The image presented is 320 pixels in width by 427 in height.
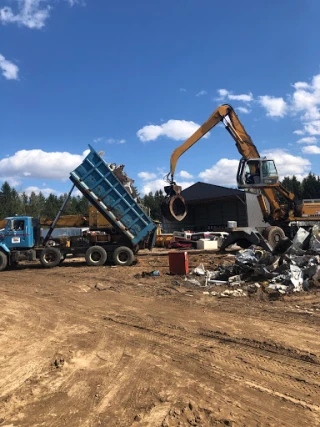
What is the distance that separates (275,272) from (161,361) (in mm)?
5921

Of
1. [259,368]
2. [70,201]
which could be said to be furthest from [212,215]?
[259,368]

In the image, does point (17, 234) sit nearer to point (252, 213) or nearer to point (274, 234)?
point (274, 234)

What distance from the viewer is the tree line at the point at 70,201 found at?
213 feet

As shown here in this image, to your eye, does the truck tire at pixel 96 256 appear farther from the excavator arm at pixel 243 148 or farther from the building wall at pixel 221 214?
the building wall at pixel 221 214

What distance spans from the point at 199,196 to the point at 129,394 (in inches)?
1545

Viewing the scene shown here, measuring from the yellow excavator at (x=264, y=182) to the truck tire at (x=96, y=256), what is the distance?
192 inches

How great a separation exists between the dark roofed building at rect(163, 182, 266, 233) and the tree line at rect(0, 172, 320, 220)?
729cm

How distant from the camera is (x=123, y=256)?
621 inches

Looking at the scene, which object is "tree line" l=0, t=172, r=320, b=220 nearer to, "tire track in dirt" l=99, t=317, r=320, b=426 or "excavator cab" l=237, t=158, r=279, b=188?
"excavator cab" l=237, t=158, r=279, b=188

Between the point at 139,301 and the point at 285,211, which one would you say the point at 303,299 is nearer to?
the point at 139,301

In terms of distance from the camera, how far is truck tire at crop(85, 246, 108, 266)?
1578cm

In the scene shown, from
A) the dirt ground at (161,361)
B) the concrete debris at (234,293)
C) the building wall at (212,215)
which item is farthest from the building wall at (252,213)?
the dirt ground at (161,361)

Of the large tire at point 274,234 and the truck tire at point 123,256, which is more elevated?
the large tire at point 274,234

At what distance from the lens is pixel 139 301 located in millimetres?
8430
